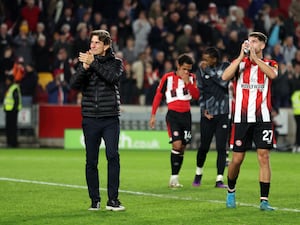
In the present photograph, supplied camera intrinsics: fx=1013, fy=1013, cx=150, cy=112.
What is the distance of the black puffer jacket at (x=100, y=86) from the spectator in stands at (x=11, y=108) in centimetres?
1711

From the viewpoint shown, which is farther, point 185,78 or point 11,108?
point 11,108

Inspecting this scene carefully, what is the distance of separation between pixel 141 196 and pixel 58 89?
15561 millimetres

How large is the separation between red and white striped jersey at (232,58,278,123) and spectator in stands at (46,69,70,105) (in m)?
17.2

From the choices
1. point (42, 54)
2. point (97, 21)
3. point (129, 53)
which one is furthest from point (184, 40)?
point (42, 54)

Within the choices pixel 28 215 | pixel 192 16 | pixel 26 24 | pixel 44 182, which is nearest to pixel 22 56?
pixel 26 24

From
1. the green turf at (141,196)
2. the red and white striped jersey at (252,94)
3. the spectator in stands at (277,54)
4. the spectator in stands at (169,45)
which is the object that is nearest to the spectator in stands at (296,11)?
the spectator in stands at (277,54)

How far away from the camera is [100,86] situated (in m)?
12.8

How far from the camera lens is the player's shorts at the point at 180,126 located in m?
17.2

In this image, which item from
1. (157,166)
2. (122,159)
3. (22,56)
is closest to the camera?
(157,166)

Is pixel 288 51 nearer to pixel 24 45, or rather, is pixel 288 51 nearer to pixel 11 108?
pixel 24 45

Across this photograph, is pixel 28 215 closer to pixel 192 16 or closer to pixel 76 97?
pixel 76 97

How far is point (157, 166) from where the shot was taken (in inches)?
883

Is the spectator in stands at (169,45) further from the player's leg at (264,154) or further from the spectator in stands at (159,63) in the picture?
the player's leg at (264,154)

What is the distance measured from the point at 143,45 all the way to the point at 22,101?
4363mm
